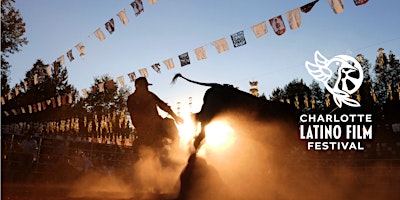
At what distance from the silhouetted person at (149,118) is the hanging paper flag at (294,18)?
5005mm

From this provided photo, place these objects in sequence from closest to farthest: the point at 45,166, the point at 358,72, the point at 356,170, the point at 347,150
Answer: the point at 45,166 < the point at 356,170 < the point at 347,150 < the point at 358,72

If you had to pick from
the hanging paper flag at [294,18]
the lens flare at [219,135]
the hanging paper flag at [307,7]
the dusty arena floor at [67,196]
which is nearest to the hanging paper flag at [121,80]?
the hanging paper flag at [294,18]

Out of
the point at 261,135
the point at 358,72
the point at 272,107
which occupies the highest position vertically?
the point at 358,72

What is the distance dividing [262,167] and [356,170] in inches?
439

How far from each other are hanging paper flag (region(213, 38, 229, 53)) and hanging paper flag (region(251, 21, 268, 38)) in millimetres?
1269

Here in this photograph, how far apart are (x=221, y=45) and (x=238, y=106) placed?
5.84 m

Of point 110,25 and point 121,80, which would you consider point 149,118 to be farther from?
point 121,80

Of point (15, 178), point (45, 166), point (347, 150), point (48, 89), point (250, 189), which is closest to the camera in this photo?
point (250, 189)

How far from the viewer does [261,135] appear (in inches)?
257

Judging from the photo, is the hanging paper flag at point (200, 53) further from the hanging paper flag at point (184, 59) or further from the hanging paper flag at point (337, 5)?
the hanging paper flag at point (337, 5)

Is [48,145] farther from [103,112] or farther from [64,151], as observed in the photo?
[103,112]

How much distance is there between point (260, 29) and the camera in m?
10.7

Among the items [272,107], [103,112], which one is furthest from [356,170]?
[103,112]

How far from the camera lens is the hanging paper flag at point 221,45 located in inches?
463
